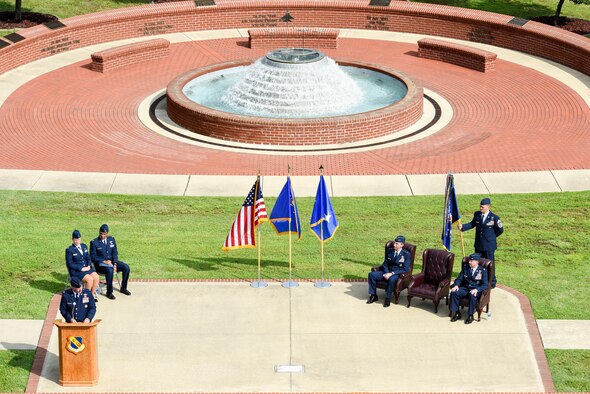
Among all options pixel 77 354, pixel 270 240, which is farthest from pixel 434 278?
pixel 77 354

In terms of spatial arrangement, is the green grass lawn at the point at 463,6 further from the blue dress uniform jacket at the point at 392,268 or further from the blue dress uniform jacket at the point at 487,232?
the blue dress uniform jacket at the point at 392,268

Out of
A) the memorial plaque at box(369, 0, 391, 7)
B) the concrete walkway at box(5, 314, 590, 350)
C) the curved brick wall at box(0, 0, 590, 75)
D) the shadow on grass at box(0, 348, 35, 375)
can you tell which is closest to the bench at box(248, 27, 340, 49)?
the curved brick wall at box(0, 0, 590, 75)

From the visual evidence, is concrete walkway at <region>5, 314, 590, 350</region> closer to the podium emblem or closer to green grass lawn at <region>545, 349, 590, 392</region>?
green grass lawn at <region>545, 349, 590, 392</region>

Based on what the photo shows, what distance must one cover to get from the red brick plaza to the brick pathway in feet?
0.11

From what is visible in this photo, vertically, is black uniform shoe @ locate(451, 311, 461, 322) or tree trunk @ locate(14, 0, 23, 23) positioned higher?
black uniform shoe @ locate(451, 311, 461, 322)

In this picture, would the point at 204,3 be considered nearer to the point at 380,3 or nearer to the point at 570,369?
the point at 380,3

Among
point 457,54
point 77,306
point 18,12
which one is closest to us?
point 77,306

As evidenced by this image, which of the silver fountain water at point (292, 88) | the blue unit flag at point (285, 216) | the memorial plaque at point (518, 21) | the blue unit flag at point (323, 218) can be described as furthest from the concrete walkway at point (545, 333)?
the memorial plaque at point (518, 21)

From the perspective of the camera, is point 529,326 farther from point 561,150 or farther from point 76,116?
point 76,116

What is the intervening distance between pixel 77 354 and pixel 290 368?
10.7ft

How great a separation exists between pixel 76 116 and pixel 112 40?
783 centimetres

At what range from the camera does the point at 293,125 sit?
2858 centimetres

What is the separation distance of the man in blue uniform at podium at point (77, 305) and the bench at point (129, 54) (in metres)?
18.8

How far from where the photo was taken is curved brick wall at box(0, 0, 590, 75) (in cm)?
3597
